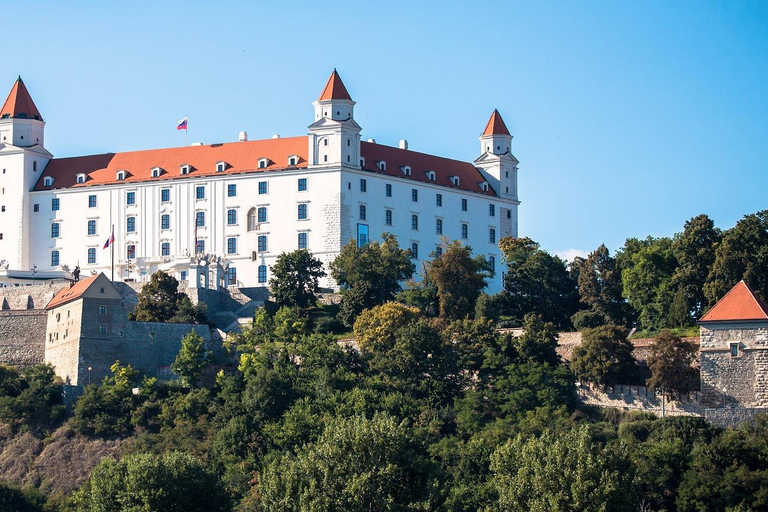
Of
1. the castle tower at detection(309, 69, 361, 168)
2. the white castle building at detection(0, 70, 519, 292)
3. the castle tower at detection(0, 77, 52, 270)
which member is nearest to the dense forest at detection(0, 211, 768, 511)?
the white castle building at detection(0, 70, 519, 292)

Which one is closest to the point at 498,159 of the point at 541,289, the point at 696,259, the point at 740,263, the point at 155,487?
the point at 541,289

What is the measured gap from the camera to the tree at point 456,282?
272ft

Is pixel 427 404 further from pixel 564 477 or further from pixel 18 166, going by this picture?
pixel 18 166

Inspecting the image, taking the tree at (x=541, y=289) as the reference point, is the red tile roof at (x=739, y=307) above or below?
below

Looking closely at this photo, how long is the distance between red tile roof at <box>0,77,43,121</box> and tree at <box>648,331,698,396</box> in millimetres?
40411

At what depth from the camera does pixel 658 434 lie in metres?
69.3

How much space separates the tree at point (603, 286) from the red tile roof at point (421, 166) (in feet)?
44.8

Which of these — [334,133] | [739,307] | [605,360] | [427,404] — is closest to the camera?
[739,307]

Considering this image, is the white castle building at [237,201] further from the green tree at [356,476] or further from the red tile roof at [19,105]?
the green tree at [356,476]

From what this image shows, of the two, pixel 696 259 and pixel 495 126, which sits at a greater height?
pixel 495 126

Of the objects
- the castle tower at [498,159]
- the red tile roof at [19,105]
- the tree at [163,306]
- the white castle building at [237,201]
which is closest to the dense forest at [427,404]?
the tree at [163,306]

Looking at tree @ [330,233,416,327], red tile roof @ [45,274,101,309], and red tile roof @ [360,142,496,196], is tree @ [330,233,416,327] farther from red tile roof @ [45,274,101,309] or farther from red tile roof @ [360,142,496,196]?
red tile roof @ [45,274,101,309]

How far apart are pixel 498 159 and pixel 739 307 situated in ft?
96.5

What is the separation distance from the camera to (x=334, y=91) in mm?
94000
